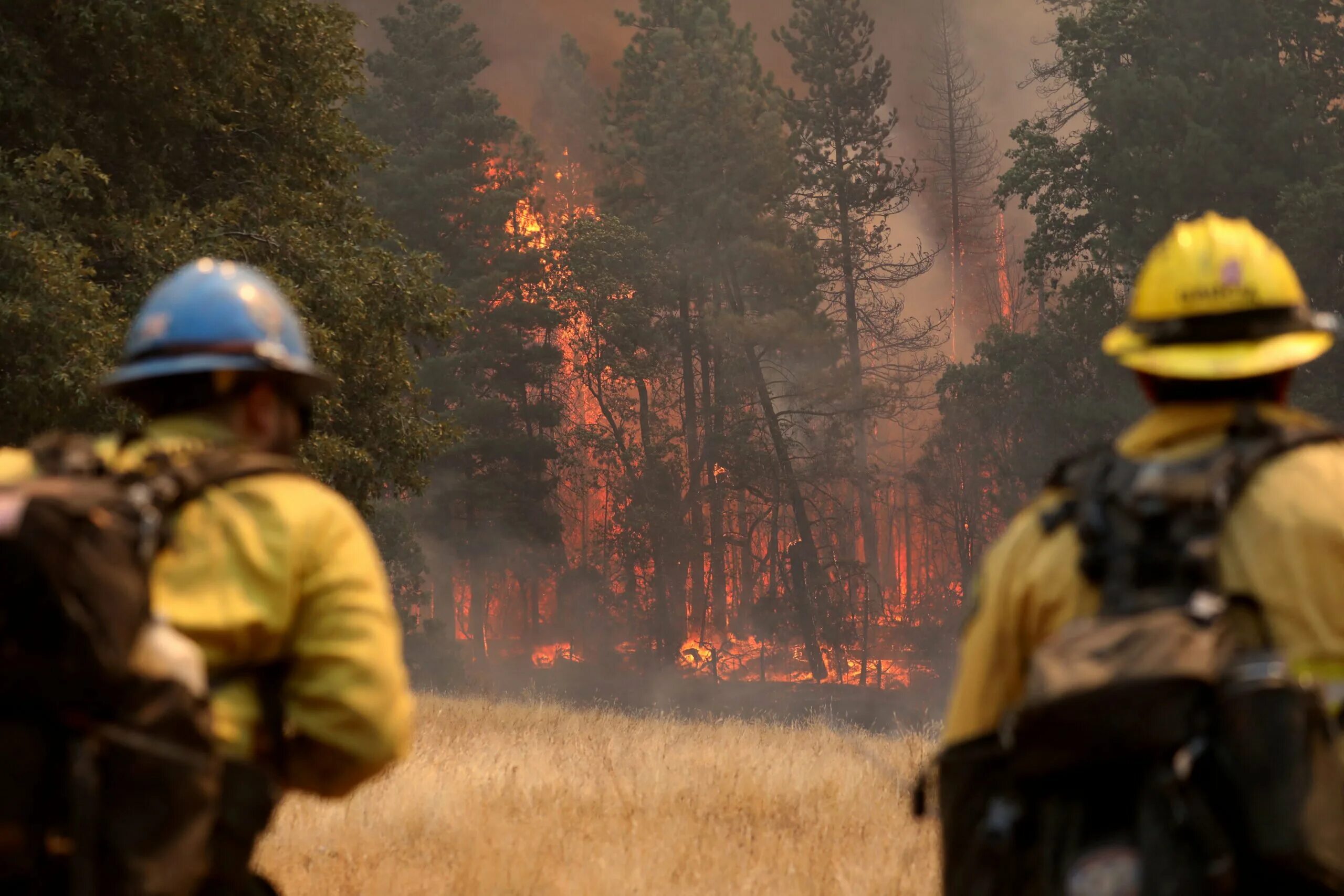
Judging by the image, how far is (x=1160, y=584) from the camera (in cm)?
222

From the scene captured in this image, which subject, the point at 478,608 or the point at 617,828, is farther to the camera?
the point at 478,608

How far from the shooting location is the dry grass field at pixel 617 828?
22.8 ft

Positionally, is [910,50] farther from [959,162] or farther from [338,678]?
[338,678]

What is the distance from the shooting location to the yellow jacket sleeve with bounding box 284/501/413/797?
92.2 inches

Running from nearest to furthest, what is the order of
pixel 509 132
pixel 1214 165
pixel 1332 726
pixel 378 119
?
pixel 1332 726 < pixel 1214 165 < pixel 378 119 < pixel 509 132

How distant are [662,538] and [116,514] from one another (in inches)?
1795

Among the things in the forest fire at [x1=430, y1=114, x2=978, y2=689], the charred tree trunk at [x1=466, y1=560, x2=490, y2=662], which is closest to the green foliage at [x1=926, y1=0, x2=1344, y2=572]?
the forest fire at [x1=430, y1=114, x2=978, y2=689]

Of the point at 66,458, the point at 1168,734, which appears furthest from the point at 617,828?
the point at 1168,734

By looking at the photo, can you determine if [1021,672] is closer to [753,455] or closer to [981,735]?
[981,735]

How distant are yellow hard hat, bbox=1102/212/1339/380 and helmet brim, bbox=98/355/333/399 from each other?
148 cm

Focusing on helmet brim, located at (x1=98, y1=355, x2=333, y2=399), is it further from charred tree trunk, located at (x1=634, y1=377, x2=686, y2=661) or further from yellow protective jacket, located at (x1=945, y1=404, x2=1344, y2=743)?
charred tree trunk, located at (x1=634, y1=377, x2=686, y2=661)

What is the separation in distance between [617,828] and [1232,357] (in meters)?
6.21

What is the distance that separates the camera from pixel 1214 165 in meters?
28.8

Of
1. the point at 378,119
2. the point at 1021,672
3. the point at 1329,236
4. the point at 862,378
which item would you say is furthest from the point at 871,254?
the point at 1021,672
